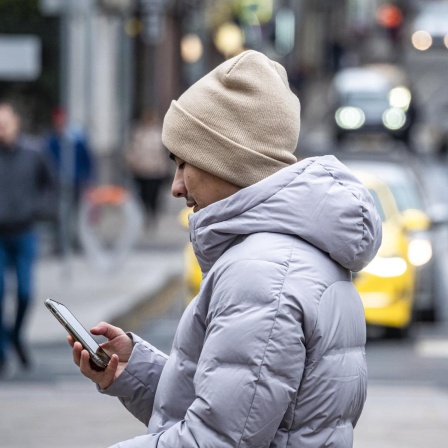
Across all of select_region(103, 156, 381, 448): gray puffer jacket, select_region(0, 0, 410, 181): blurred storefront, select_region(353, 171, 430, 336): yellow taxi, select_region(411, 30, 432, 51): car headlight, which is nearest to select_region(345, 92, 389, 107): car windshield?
select_region(0, 0, 410, 181): blurred storefront

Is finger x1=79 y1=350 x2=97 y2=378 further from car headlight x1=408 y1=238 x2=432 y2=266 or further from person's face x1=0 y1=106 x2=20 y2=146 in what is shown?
car headlight x1=408 y1=238 x2=432 y2=266

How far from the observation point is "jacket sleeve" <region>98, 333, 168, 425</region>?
11.4 ft

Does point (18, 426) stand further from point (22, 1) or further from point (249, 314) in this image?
point (22, 1)

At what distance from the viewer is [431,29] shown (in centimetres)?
6619

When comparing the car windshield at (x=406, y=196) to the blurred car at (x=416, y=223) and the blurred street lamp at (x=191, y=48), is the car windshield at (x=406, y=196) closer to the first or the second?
the blurred car at (x=416, y=223)

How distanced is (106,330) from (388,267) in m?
9.96

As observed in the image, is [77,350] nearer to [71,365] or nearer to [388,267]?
[71,365]

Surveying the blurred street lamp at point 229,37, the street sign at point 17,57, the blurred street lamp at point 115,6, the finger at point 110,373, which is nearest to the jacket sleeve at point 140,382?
the finger at point 110,373

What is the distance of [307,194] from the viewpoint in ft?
10.3

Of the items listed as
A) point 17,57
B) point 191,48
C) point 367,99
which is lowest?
point 367,99

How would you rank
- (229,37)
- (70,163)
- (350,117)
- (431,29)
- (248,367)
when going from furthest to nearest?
(431,29) < (229,37) < (350,117) < (70,163) < (248,367)

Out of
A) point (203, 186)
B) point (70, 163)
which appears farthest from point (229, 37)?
point (203, 186)

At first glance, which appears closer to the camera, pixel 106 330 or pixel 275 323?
pixel 275 323

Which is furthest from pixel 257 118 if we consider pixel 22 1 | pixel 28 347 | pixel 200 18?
pixel 200 18
